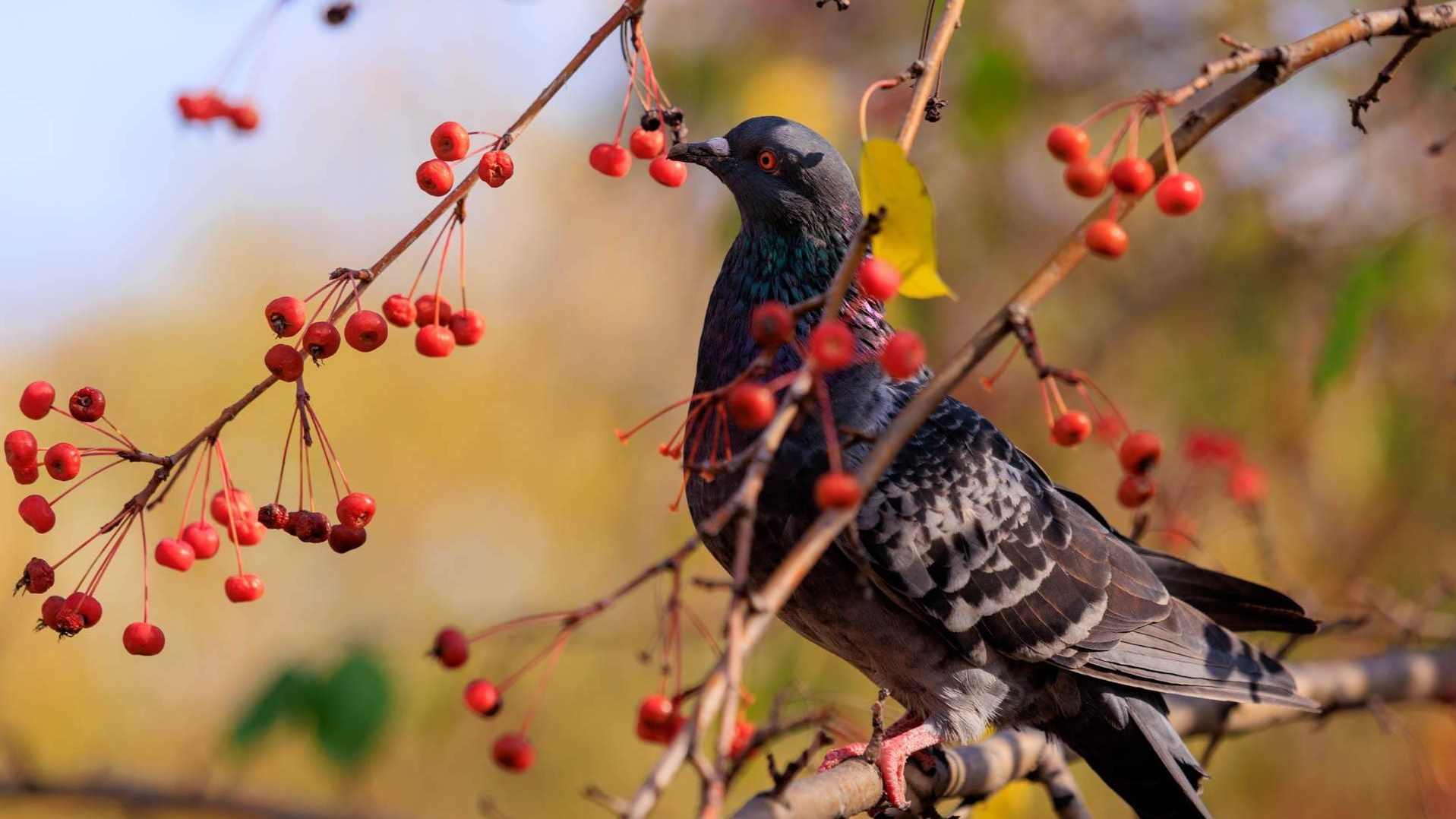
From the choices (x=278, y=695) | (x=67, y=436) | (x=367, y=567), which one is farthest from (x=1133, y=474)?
(x=367, y=567)

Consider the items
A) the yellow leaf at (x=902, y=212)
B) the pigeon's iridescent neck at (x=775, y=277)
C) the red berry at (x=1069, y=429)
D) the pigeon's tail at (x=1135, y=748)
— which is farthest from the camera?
the pigeon's tail at (x=1135, y=748)

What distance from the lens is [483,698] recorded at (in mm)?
1725

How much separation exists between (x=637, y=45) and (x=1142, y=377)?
16.8 feet

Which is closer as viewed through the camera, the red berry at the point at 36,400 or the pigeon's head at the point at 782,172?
the red berry at the point at 36,400

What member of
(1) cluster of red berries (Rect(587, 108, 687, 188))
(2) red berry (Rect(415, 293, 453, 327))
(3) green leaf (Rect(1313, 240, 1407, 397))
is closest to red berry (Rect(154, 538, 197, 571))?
(2) red berry (Rect(415, 293, 453, 327))

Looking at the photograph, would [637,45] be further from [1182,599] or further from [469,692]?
[1182,599]

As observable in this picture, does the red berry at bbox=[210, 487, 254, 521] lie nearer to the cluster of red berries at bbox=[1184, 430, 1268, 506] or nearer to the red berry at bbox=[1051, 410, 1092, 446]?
the red berry at bbox=[1051, 410, 1092, 446]

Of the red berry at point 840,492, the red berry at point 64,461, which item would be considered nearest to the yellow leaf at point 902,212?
the red berry at point 840,492

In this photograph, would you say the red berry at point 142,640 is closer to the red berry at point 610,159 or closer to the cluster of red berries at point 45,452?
the cluster of red berries at point 45,452

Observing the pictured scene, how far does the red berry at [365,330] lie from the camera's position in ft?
6.16

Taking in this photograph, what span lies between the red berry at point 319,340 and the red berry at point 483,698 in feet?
1.74

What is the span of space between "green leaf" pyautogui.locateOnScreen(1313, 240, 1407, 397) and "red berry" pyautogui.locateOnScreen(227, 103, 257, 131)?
8.68ft

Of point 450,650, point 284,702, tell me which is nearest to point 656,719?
point 450,650

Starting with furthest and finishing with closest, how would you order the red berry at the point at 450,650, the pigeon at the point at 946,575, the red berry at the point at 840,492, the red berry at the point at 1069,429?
1. the pigeon at the point at 946,575
2. the red berry at the point at 1069,429
3. the red berry at the point at 450,650
4. the red berry at the point at 840,492
